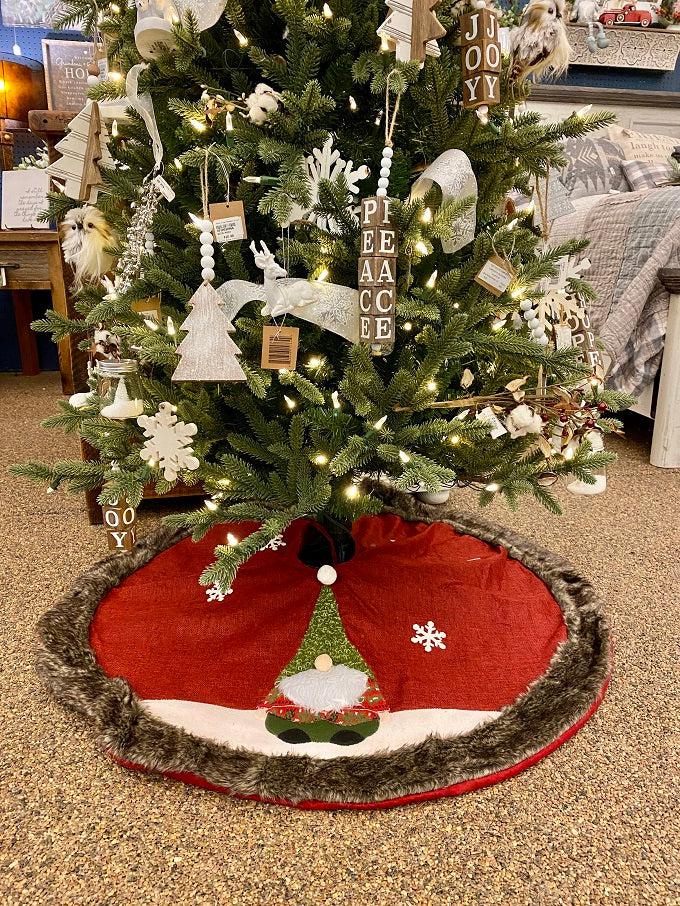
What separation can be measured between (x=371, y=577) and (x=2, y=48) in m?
3.09

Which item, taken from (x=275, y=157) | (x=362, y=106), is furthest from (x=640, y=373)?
(x=275, y=157)

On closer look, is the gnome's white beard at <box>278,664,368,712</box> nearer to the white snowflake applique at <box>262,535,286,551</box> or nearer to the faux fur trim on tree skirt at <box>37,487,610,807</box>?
the faux fur trim on tree skirt at <box>37,487,610,807</box>

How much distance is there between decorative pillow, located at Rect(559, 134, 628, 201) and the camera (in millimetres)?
2822

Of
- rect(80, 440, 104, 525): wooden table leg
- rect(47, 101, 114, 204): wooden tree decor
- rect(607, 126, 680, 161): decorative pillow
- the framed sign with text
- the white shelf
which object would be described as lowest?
rect(80, 440, 104, 525): wooden table leg

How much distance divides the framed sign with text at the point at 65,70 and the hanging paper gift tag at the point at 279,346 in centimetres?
255

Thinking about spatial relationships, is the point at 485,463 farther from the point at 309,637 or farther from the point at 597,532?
the point at 597,532

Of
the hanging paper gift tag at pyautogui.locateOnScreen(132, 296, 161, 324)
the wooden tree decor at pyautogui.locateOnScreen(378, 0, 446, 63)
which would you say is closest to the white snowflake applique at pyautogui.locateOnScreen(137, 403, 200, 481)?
the hanging paper gift tag at pyautogui.locateOnScreen(132, 296, 161, 324)

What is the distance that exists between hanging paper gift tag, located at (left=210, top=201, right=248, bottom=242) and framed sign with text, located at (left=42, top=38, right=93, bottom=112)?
2444 mm

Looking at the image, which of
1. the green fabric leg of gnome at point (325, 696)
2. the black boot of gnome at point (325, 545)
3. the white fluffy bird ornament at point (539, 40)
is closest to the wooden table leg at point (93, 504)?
the black boot of gnome at point (325, 545)

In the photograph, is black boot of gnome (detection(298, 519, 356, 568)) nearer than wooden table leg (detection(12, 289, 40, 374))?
Yes

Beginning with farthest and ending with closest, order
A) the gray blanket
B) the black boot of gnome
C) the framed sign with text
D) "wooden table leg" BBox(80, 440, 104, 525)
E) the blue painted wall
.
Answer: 1. the blue painted wall
2. the framed sign with text
3. the gray blanket
4. "wooden table leg" BBox(80, 440, 104, 525)
5. the black boot of gnome

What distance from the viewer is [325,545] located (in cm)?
125

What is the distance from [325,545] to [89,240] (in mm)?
669

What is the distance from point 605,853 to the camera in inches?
27.7
